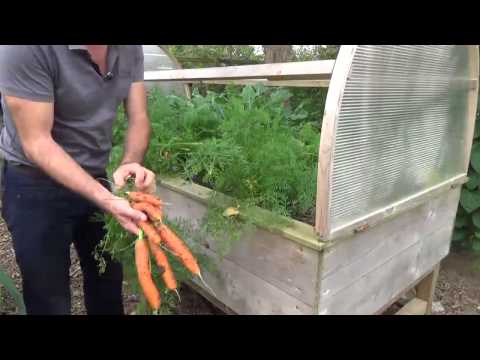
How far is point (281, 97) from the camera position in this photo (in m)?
2.35

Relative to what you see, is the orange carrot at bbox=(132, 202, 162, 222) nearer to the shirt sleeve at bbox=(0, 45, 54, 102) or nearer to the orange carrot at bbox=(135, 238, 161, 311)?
the orange carrot at bbox=(135, 238, 161, 311)

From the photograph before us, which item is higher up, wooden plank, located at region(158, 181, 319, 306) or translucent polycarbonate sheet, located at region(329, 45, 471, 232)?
translucent polycarbonate sheet, located at region(329, 45, 471, 232)

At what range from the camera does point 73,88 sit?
137cm

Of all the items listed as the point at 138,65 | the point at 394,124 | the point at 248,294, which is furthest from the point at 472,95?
the point at 138,65

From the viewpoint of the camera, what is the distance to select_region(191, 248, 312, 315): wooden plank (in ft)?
4.99

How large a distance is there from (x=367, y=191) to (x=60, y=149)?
1117mm

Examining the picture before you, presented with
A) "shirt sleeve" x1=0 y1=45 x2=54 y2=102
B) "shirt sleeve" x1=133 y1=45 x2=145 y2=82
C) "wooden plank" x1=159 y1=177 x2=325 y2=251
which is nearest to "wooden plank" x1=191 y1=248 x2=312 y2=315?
"wooden plank" x1=159 y1=177 x2=325 y2=251

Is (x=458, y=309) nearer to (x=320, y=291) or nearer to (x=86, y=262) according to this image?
(x=320, y=291)

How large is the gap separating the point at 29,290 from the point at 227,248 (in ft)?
2.62

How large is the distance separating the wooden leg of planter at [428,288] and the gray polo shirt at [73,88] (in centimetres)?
198

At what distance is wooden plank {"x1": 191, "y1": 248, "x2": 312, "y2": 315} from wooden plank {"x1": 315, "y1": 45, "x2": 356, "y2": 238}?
461 millimetres

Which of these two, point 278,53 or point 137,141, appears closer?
point 137,141

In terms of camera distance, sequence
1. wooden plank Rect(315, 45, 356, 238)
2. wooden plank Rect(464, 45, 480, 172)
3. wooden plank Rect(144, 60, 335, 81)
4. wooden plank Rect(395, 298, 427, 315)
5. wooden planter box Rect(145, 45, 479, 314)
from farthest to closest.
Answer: wooden plank Rect(395, 298, 427, 315)
wooden plank Rect(464, 45, 480, 172)
wooden plank Rect(144, 60, 335, 81)
wooden planter box Rect(145, 45, 479, 314)
wooden plank Rect(315, 45, 356, 238)

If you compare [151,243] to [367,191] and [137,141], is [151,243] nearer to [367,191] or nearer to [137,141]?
[137,141]
